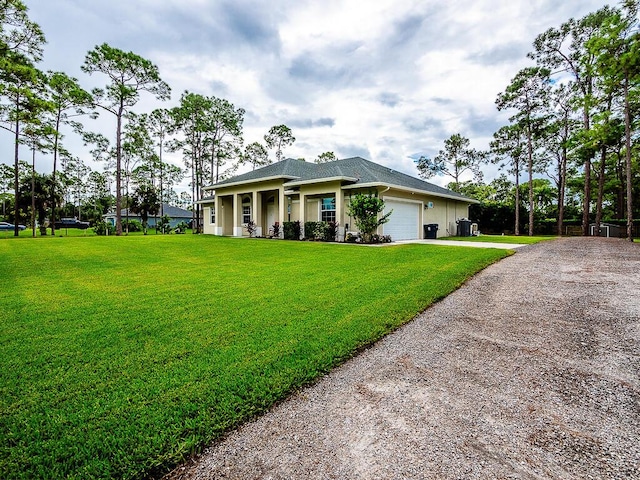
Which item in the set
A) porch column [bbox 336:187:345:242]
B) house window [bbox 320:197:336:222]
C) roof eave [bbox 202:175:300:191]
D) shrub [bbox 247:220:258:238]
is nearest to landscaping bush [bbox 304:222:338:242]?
porch column [bbox 336:187:345:242]

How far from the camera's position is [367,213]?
42.7ft

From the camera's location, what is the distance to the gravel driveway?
1.58 meters

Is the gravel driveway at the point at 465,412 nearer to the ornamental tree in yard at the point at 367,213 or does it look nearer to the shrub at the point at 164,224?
the ornamental tree in yard at the point at 367,213

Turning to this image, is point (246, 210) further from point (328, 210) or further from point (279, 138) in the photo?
point (279, 138)

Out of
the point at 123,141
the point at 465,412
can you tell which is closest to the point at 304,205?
the point at 465,412

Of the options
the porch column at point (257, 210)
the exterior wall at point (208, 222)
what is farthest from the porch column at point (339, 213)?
the exterior wall at point (208, 222)

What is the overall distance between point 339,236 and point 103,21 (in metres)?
11.5

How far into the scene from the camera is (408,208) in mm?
16016

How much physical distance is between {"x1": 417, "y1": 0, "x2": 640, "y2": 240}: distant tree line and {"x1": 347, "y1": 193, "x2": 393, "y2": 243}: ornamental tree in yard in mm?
11023

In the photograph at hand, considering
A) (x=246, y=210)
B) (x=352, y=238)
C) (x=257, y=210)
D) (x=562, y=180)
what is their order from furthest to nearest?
1. (x=562, y=180)
2. (x=246, y=210)
3. (x=257, y=210)
4. (x=352, y=238)

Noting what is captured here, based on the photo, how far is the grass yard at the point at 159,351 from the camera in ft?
5.67

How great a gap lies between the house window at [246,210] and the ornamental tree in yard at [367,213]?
9112 mm

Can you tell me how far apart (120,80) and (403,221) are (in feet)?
73.8

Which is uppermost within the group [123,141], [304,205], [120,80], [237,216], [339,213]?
[120,80]
